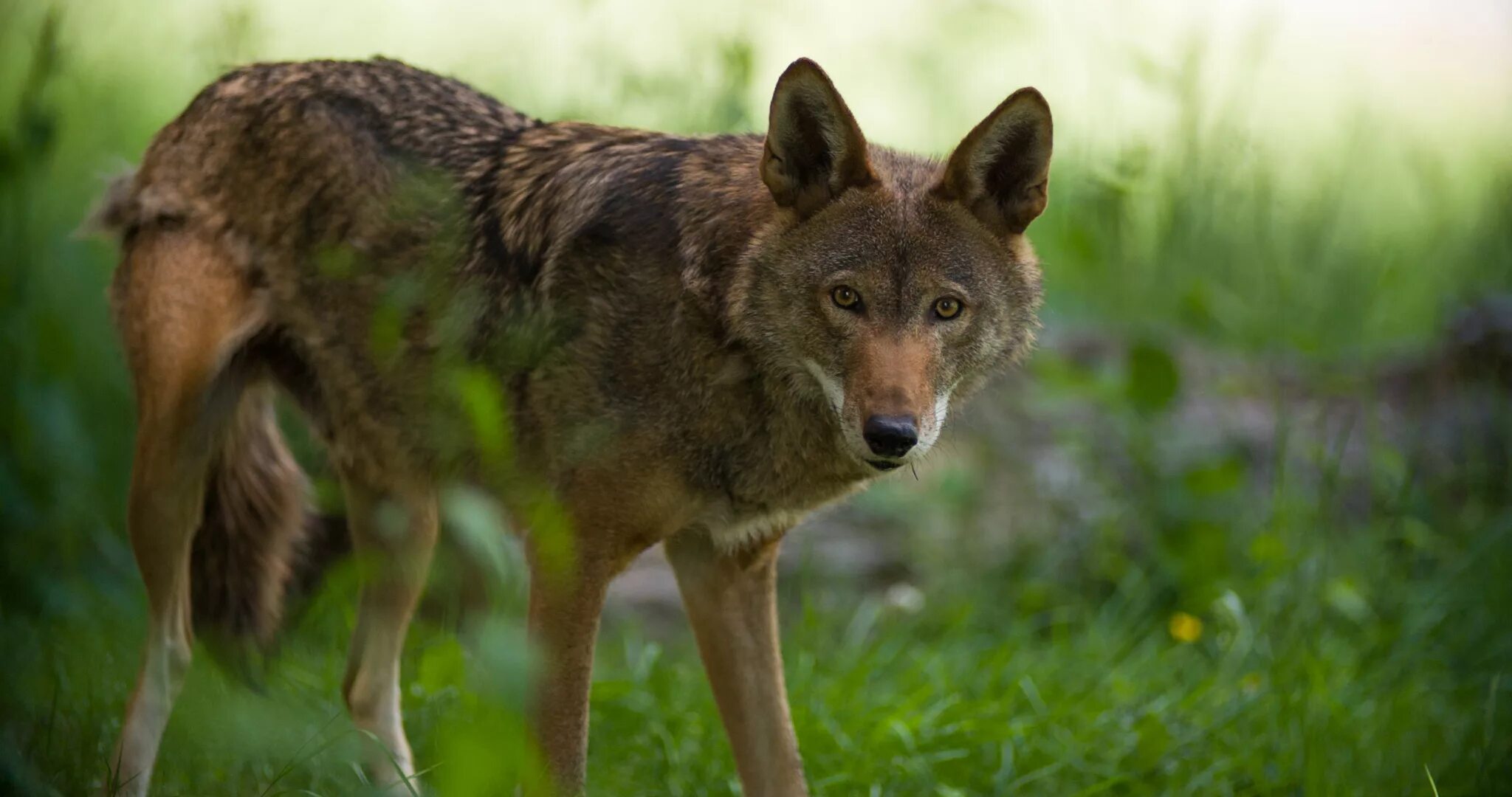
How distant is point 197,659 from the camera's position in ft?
13.4

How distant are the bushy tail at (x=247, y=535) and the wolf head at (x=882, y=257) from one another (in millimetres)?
1688

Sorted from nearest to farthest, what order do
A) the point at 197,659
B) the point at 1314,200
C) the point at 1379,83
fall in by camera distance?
the point at 197,659
the point at 1314,200
the point at 1379,83

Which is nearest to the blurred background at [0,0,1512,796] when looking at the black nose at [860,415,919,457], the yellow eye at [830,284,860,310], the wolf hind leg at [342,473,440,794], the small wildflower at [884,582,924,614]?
the small wildflower at [884,582,924,614]

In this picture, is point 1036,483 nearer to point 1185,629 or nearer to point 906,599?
point 906,599

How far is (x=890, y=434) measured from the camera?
2963 mm

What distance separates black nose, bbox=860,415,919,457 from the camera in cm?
296

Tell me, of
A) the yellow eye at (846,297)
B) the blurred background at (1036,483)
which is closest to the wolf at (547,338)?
the yellow eye at (846,297)

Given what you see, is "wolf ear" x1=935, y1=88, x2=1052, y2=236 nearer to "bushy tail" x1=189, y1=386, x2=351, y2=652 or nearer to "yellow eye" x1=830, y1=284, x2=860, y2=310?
"yellow eye" x1=830, y1=284, x2=860, y2=310

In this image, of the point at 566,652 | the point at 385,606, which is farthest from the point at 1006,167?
the point at 385,606

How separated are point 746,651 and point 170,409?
1628mm

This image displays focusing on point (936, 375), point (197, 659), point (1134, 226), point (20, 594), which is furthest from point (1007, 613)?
point (20, 594)

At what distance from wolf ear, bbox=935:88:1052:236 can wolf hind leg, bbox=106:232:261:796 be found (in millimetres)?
1910

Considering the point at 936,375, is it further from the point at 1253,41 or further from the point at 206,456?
the point at 1253,41

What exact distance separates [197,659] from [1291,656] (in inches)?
129
